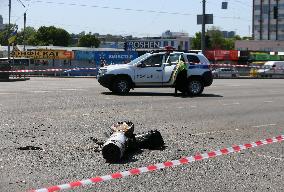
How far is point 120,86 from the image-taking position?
22.0 metres

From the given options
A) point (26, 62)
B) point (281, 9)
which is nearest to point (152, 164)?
point (26, 62)

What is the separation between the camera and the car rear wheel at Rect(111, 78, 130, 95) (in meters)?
21.9

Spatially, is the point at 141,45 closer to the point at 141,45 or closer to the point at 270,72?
the point at 141,45

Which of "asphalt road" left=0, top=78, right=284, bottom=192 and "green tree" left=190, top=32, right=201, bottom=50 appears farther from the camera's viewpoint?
"green tree" left=190, top=32, right=201, bottom=50

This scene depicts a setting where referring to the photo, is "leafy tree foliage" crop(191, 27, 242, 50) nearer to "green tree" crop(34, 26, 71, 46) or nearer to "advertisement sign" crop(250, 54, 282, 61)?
"green tree" crop(34, 26, 71, 46)

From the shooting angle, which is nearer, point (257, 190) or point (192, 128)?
point (257, 190)

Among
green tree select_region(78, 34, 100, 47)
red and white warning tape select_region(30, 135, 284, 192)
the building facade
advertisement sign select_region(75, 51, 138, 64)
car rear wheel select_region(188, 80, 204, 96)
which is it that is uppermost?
the building facade

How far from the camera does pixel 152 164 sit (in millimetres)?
8305

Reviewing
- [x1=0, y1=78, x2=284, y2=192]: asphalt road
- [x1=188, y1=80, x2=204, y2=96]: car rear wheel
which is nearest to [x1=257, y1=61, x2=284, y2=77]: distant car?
[x1=188, y1=80, x2=204, y2=96]: car rear wheel

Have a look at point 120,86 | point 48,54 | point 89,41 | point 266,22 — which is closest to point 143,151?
point 120,86

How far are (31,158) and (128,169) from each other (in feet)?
5.59

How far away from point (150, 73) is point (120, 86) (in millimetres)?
1355

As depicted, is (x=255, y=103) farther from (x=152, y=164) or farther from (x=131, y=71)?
(x=152, y=164)

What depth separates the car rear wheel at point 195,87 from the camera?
73.2 ft
